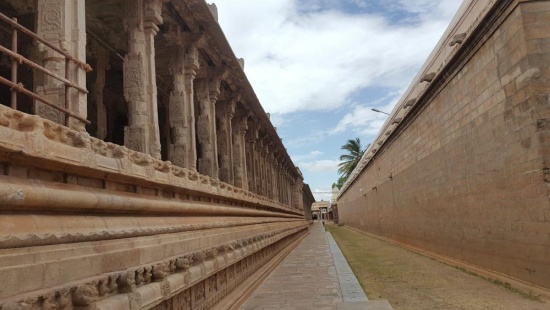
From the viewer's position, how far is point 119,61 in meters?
10.6

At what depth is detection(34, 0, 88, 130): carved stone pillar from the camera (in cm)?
381

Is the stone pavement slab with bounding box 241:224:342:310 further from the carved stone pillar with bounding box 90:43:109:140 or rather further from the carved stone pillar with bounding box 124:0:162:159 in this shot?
the carved stone pillar with bounding box 90:43:109:140

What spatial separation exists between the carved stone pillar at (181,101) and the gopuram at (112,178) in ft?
0.07

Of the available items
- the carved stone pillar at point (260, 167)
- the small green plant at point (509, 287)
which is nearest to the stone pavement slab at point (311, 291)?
the small green plant at point (509, 287)

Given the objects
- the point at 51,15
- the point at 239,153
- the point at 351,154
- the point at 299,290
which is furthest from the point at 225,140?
the point at 351,154

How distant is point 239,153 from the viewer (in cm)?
1231

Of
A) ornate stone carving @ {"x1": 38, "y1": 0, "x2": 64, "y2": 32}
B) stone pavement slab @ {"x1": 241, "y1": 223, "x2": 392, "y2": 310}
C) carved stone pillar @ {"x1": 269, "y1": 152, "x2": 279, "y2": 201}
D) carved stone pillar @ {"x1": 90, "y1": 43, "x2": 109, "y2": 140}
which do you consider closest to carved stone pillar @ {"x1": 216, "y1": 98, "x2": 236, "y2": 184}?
stone pavement slab @ {"x1": 241, "y1": 223, "x2": 392, "y2": 310}

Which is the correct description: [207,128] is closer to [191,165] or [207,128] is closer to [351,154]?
[191,165]

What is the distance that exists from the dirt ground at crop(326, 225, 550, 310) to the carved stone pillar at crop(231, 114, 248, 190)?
3623mm

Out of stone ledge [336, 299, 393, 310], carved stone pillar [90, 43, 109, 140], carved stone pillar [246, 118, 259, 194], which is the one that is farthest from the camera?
carved stone pillar [246, 118, 259, 194]

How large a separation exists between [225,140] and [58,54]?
718 centimetres

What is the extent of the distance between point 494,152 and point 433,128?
3.96 metres

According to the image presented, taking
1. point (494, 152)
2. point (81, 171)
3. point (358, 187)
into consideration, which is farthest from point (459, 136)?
point (358, 187)

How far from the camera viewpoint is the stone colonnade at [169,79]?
393 centimetres
